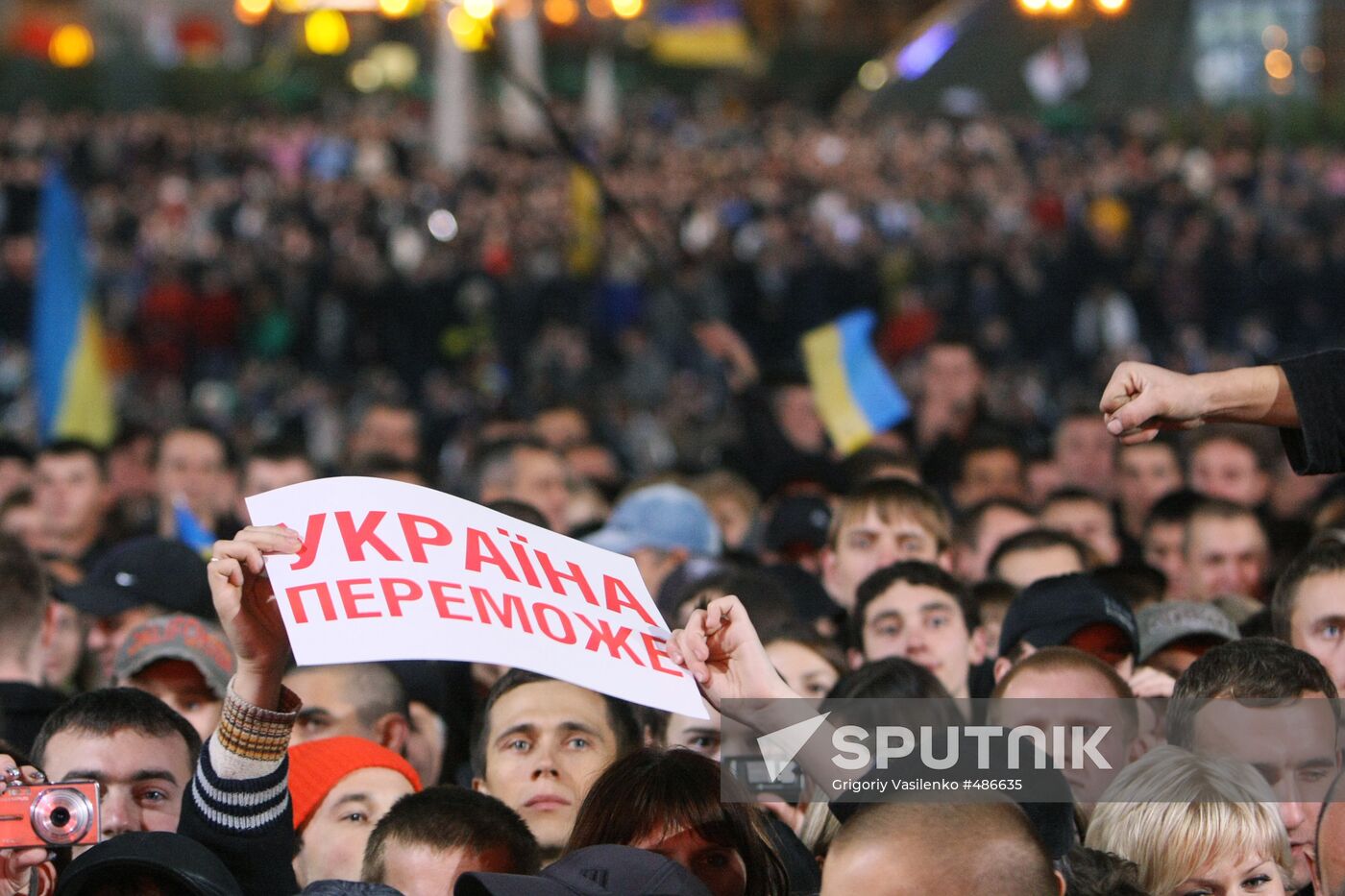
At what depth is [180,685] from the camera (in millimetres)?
5387

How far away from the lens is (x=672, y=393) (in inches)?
695

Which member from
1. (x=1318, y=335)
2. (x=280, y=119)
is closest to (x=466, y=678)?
(x=1318, y=335)

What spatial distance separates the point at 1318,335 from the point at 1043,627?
1472 cm

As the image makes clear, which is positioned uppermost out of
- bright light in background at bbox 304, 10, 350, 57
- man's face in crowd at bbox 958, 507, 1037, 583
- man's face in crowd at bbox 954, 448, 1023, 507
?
bright light in background at bbox 304, 10, 350, 57

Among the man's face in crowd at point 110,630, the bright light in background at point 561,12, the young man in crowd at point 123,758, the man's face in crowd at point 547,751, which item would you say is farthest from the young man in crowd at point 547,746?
the bright light in background at point 561,12

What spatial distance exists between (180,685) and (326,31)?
3039 centimetres

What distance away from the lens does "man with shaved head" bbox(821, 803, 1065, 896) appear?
3.08 metres

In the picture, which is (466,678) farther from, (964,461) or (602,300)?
(602,300)

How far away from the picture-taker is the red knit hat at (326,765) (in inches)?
173

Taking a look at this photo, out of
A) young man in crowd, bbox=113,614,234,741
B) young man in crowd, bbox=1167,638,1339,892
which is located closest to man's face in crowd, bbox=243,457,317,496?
young man in crowd, bbox=113,614,234,741

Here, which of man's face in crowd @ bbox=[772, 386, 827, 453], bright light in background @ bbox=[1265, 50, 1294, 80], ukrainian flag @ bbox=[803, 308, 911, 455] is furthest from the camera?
bright light in background @ bbox=[1265, 50, 1294, 80]

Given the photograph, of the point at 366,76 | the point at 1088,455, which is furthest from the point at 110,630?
the point at 366,76

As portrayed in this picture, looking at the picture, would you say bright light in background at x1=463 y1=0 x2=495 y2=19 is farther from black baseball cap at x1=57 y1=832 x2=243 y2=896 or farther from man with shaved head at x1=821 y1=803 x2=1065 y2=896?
man with shaved head at x1=821 y1=803 x2=1065 y2=896

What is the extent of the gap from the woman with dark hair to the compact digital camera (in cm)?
86
